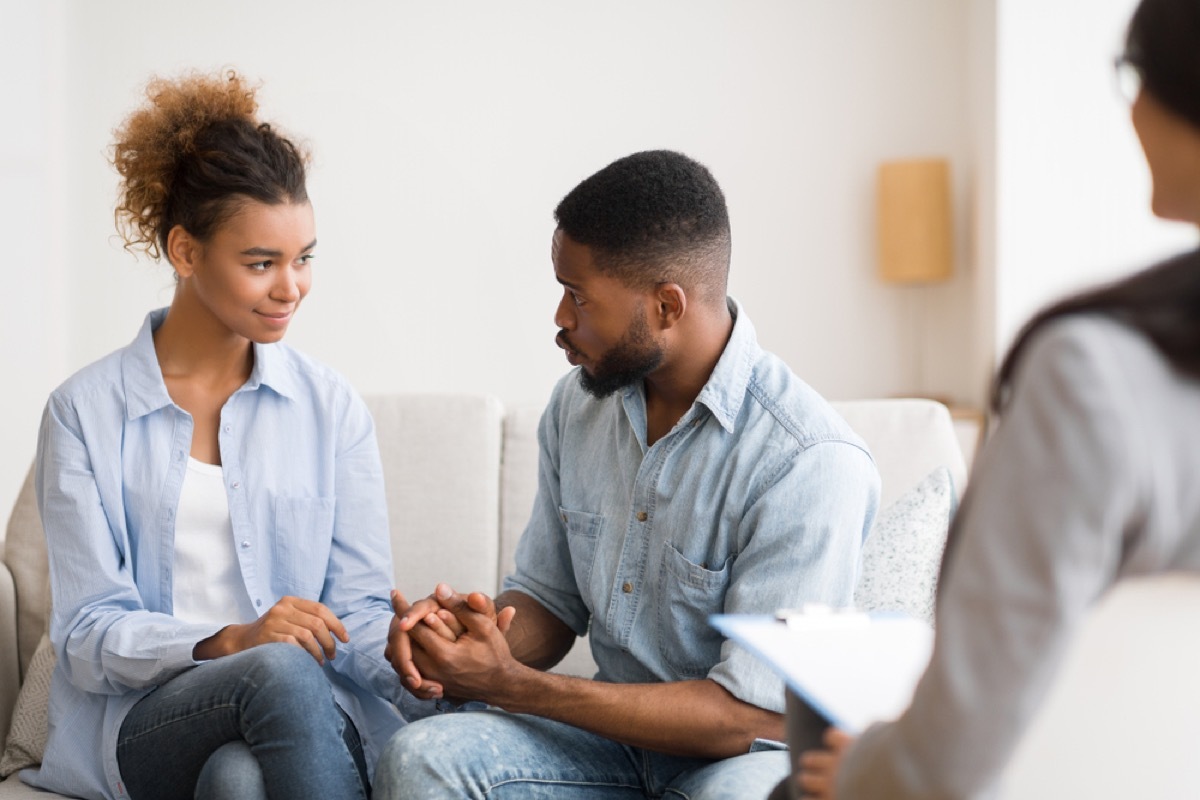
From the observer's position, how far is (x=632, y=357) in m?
1.62

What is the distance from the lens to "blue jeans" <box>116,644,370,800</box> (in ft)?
4.76

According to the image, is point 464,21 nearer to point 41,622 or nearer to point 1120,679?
point 41,622

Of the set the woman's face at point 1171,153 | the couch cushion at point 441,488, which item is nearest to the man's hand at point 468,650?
the couch cushion at point 441,488

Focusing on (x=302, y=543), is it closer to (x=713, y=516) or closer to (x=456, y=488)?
(x=456, y=488)

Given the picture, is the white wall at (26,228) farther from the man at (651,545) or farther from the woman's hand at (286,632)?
the man at (651,545)

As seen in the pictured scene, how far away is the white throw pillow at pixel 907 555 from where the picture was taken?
1.78 m

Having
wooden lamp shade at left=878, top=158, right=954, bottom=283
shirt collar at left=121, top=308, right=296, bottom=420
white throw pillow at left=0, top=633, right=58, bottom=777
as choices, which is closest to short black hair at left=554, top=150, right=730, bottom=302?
shirt collar at left=121, top=308, right=296, bottom=420

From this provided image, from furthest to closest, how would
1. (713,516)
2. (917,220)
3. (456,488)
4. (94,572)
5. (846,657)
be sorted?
(917,220) < (456,488) < (94,572) < (713,516) < (846,657)

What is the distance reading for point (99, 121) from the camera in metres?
3.57

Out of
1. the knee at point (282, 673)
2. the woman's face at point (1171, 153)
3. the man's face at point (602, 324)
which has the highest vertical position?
the woman's face at point (1171, 153)

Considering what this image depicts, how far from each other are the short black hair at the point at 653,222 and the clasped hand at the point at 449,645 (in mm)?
481

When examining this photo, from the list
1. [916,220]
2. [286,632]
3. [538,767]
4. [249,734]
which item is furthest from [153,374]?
[916,220]

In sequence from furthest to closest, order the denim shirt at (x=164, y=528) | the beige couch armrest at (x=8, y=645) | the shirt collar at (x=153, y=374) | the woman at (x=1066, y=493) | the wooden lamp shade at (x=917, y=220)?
the wooden lamp shade at (x=917, y=220) → the beige couch armrest at (x=8, y=645) → the shirt collar at (x=153, y=374) → the denim shirt at (x=164, y=528) → the woman at (x=1066, y=493)

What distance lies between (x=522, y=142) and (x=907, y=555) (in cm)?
221
